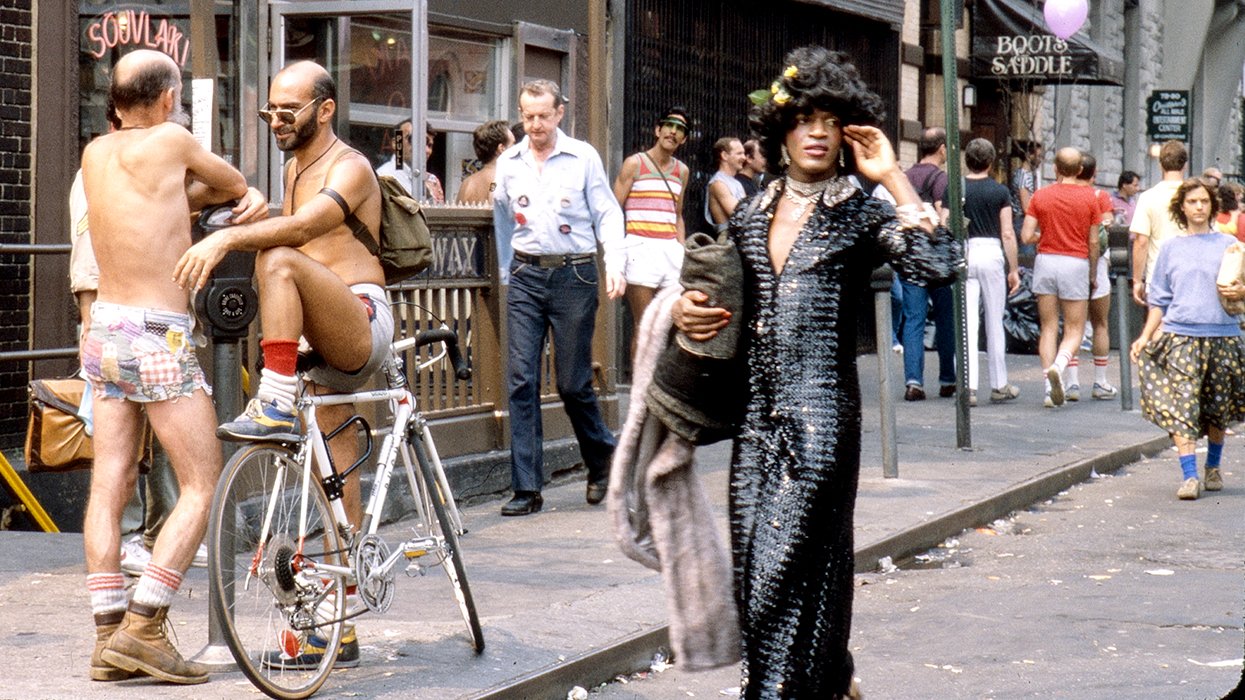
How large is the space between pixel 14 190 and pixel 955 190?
540 centimetres

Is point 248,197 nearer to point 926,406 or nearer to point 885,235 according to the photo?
point 885,235

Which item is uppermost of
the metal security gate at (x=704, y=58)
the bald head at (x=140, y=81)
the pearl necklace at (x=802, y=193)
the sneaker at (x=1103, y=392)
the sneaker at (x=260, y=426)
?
the metal security gate at (x=704, y=58)

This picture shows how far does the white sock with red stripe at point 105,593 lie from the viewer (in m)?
5.77

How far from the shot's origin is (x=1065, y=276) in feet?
49.0

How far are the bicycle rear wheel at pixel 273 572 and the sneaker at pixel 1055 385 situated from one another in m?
9.60

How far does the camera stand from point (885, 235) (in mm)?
4695

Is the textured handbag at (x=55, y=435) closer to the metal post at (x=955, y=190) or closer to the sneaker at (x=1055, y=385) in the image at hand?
the metal post at (x=955, y=190)

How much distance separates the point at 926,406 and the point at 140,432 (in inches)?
365

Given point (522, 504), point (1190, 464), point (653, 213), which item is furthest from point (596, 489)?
point (1190, 464)

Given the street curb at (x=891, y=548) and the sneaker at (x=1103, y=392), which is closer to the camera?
the street curb at (x=891, y=548)

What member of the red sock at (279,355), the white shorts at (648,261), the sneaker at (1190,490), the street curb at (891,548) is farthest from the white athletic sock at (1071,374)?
the red sock at (279,355)

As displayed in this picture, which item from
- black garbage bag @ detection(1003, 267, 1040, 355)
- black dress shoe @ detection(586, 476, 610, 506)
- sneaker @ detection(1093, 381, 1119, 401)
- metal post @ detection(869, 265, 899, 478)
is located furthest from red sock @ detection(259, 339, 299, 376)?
black garbage bag @ detection(1003, 267, 1040, 355)

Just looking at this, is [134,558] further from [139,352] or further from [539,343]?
[539,343]

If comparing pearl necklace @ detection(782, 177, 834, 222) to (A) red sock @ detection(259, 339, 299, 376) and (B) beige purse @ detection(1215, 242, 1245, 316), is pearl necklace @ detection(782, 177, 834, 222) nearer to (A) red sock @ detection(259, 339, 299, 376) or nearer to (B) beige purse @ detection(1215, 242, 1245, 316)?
(A) red sock @ detection(259, 339, 299, 376)
